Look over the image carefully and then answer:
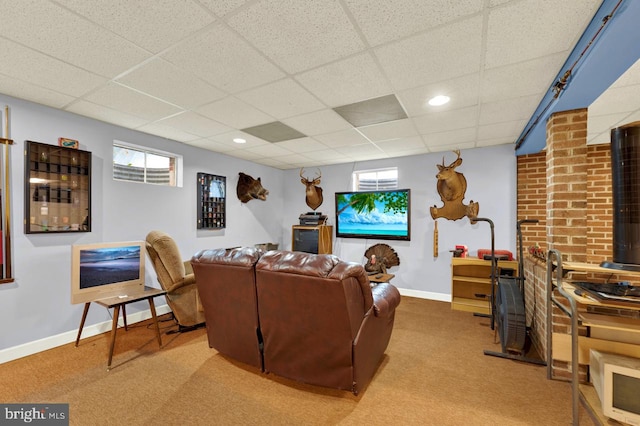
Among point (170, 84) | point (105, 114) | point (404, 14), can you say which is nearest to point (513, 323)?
point (404, 14)

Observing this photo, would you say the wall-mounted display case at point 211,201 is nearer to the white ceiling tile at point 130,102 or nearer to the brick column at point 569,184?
the white ceiling tile at point 130,102

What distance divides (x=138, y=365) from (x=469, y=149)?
5.02 m

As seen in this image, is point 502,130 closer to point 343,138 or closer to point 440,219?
point 440,219

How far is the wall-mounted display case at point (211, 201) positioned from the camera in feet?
14.1

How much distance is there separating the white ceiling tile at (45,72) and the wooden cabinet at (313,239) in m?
3.69

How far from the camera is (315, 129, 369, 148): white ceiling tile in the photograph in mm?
3561

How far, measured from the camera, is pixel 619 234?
1873mm

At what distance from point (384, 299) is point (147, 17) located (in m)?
2.39

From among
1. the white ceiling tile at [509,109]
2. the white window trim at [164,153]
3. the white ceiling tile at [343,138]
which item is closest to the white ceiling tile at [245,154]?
the white window trim at [164,153]

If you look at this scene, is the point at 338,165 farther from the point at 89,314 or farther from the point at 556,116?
the point at 89,314

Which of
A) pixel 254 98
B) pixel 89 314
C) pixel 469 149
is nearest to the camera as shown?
pixel 254 98

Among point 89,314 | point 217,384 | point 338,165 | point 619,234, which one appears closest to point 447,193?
point 338,165

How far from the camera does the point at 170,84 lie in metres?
2.26

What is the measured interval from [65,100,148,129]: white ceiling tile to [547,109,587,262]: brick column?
418 cm
